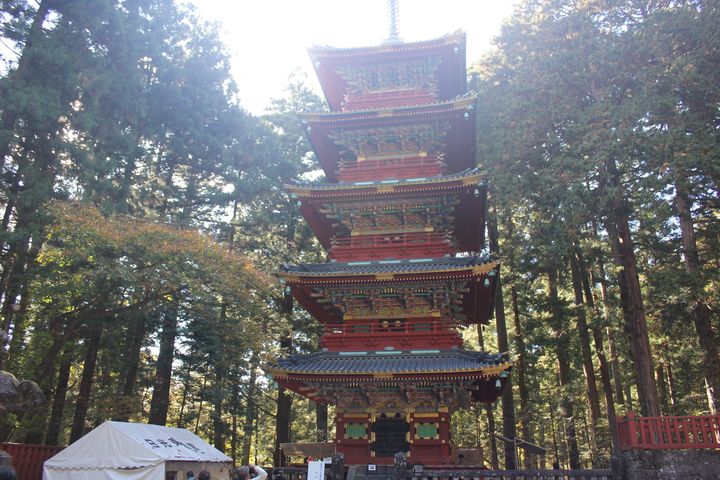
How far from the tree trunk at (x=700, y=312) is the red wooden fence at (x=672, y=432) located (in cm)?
620

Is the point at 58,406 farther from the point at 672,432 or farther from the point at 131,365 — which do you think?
the point at 672,432

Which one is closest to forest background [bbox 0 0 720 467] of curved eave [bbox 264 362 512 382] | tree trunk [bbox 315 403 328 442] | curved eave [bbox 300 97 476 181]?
curved eave [bbox 300 97 476 181]

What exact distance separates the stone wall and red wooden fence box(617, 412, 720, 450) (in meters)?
0.15

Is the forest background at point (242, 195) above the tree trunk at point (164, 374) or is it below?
above

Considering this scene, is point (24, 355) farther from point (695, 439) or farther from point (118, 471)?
point (695, 439)

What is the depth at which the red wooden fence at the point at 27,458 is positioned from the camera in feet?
49.6

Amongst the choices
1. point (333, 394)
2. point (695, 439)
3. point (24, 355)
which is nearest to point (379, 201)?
point (333, 394)

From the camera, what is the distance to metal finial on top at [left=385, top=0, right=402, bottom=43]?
2169cm

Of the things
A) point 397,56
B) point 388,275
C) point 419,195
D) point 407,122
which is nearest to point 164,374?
point 388,275

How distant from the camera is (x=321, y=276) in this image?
16.8m

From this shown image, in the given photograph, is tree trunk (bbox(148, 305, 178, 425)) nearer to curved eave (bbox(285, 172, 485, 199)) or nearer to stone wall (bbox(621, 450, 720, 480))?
curved eave (bbox(285, 172, 485, 199))

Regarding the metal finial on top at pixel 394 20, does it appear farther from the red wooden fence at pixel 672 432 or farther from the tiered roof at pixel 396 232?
the red wooden fence at pixel 672 432

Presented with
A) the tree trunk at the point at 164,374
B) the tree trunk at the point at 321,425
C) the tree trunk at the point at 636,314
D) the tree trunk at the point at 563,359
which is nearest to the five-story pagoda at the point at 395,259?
the tree trunk at the point at 636,314

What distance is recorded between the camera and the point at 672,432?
12.7m
